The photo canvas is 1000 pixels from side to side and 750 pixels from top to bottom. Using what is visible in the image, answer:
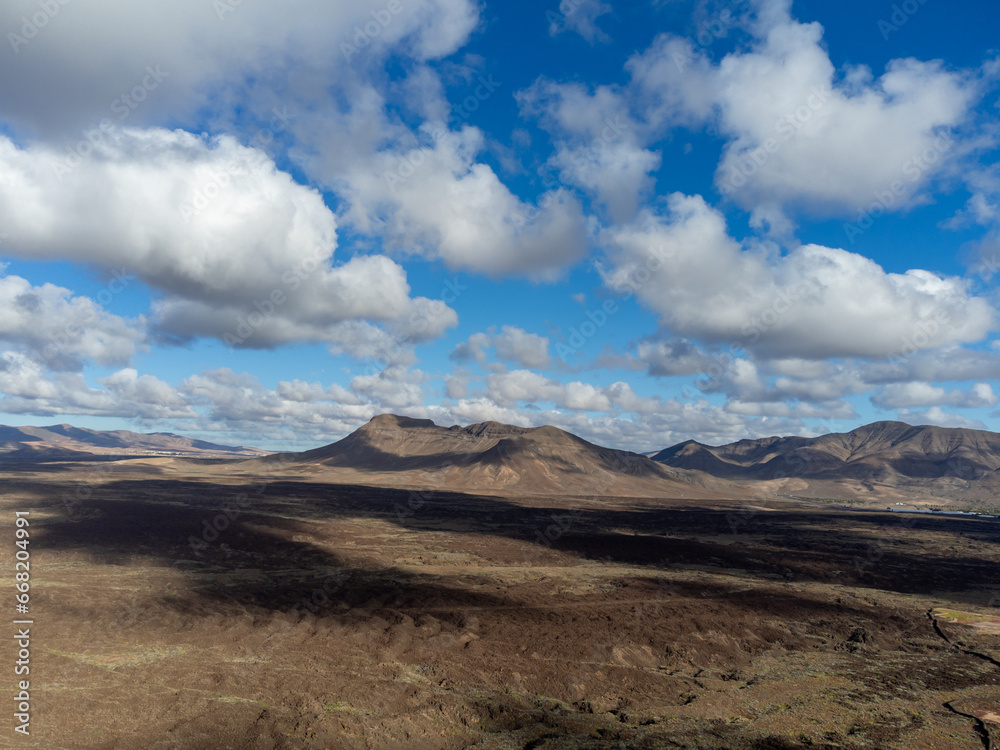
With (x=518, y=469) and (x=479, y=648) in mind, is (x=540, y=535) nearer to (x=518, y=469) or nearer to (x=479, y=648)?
(x=479, y=648)

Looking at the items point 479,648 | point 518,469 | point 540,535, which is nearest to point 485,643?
point 479,648

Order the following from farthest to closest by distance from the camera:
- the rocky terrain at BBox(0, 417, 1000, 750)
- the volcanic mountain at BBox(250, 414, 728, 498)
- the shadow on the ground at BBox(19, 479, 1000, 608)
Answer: the volcanic mountain at BBox(250, 414, 728, 498)
the shadow on the ground at BBox(19, 479, 1000, 608)
the rocky terrain at BBox(0, 417, 1000, 750)

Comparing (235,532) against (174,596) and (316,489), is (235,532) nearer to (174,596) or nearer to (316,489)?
(174,596)

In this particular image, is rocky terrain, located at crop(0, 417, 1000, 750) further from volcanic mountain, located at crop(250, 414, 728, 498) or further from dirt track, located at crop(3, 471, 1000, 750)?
volcanic mountain, located at crop(250, 414, 728, 498)

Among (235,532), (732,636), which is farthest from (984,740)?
(235,532)

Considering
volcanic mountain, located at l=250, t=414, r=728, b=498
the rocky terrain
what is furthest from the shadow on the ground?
volcanic mountain, located at l=250, t=414, r=728, b=498

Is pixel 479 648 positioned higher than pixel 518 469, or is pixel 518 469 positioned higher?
pixel 479 648
